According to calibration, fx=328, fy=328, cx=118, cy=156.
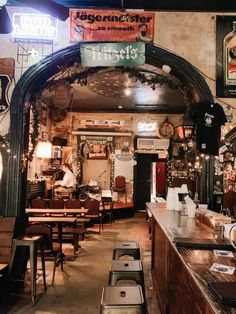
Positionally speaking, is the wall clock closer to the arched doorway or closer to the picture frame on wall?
A: the picture frame on wall

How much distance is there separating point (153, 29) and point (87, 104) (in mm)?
7127

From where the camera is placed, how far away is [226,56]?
4.51 metres

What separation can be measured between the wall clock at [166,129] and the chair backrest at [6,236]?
830 cm

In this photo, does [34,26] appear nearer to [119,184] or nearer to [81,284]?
[81,284]

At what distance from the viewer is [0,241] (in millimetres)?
4359

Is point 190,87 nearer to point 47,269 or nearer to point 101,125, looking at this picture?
point 47,269

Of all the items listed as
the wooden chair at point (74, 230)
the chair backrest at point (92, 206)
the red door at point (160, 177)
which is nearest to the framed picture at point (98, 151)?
the red door at point (160, 177)

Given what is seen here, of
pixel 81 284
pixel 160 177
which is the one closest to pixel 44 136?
pixel 160 177

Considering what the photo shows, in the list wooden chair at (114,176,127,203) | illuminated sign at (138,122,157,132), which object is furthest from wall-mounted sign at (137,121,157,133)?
wooden chair at (114,176,127,203)

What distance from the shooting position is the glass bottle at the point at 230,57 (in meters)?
4.48

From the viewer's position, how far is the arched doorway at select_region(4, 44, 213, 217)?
4.50m

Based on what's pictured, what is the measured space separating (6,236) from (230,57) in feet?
12.8

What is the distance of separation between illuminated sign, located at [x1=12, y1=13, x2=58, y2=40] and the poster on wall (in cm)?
228

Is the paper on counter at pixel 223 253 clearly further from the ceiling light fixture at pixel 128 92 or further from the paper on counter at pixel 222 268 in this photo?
the ceiling light fixture at pixel 128 92
